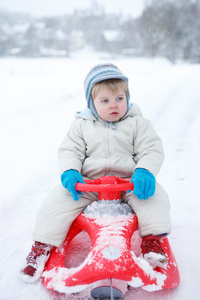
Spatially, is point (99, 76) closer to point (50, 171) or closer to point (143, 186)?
point (143, 186)

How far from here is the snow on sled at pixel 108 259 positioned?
1.38 meters

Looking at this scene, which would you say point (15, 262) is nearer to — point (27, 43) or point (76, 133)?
point (76, 133)

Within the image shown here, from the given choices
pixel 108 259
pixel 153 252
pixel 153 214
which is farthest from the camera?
pixel 153 214

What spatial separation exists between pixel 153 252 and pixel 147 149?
63 cm

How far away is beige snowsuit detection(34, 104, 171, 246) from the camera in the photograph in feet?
5.59

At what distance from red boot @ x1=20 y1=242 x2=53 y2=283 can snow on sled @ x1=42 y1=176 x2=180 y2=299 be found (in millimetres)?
33

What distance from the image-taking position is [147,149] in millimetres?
1924

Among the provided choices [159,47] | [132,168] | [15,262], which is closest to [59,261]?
[15,262]

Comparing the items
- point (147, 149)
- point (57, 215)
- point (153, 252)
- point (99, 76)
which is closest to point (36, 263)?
point (57, 215)

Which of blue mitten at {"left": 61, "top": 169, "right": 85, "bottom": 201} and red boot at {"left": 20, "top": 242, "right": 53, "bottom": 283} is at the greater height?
blue mitten at {"left": 61, "top": 169, "right": 85, "bottom": 201}

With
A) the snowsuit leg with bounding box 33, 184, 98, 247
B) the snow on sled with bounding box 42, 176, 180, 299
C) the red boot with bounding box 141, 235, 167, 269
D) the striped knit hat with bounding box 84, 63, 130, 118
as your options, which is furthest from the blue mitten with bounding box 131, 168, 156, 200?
the striped knit hat with bounding box 84, 63, 130, 118

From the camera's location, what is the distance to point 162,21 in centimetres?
2472

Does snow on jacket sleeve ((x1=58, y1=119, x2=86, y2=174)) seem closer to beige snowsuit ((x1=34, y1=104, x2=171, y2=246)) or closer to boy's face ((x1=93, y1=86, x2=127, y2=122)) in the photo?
beige snowsuit ((x1=34, y1=104, x2=171, y2=246))

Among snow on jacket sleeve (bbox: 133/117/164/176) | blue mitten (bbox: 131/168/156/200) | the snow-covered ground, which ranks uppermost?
snow on jacket sleeve (bbox: 133/117/164/176)
